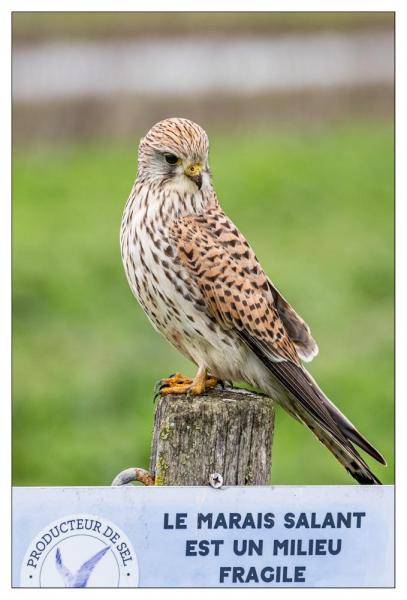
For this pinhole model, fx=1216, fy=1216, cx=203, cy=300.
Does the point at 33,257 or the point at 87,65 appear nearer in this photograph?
the point at 87,65

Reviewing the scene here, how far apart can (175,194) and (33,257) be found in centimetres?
359

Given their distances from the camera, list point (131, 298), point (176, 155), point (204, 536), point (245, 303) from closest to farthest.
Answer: point (204, 536)
point (176, 155)
point (245, 303)
point (131, 298)

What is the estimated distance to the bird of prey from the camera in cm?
505

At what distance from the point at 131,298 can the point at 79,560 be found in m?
4.06

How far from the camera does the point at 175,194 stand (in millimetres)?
5148

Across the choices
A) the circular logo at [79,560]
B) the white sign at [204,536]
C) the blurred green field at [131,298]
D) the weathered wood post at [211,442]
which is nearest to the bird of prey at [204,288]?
the white sign at [204,536]

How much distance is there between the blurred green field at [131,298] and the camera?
7273 millimetres

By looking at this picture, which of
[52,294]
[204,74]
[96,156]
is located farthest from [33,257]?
[204,74]

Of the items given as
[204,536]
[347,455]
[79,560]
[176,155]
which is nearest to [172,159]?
[176,155]

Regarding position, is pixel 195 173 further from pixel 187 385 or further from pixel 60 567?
pixel 60 567

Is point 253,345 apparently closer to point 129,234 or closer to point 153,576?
point 129,234

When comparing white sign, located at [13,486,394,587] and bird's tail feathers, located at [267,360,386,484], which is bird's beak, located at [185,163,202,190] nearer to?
bird's tail feathers, located at [267,360,386,484]

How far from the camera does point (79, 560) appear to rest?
4855mm

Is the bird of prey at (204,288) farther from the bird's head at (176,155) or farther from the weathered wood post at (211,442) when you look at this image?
the weathered wood post at (211,442)
